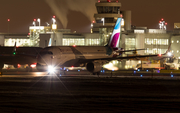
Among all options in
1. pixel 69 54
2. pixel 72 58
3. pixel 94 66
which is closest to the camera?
pixel 94 66

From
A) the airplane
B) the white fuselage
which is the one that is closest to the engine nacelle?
the airplane

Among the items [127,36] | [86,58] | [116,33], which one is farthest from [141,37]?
[86,58]

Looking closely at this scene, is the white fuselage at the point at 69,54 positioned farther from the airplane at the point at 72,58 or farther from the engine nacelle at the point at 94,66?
the engine nacelle at the point at 94,66

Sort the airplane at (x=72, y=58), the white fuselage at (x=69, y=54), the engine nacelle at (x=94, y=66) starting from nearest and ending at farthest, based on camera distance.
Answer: the white fuselage at (x=69, y=54) < the airplane at (x=72, y=58) < the engine nacelle at (x=94, y=66)

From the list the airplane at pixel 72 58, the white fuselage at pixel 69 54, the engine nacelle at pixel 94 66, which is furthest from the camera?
the engine nacelle at pixel 94 66

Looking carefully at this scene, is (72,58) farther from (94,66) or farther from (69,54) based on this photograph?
(94,66)

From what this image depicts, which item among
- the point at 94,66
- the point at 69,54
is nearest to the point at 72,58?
the point at 69,54

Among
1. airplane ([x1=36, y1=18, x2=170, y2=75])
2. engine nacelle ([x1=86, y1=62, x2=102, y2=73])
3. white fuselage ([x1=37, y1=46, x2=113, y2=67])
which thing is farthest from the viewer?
engine nacelle ([x1=86, y1=62, x2=102, y2=73])

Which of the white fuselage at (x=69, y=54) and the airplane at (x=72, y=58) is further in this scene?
the airplane at (x=72, y=58)

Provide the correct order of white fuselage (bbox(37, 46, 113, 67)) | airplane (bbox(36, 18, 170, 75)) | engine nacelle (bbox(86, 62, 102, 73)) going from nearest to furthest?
1. white fuselage (bbox(37, 46, 113, 67))
2. airplane (bbox(36, 18, 170, 75))
3. engine nacelle (bbox(86, 62, 102, 73))

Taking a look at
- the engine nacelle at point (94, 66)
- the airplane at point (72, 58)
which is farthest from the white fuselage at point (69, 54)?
the engine nacelle at point (94, 66)

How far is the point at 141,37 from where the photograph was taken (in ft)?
382

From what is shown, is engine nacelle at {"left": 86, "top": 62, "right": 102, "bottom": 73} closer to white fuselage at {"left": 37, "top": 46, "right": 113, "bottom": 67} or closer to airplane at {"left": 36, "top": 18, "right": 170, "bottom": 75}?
airplane at {"left": 36, "top": 18, "right": 170, "bottom": 75}

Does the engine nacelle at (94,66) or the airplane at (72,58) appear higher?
the airplane at (72,58)
